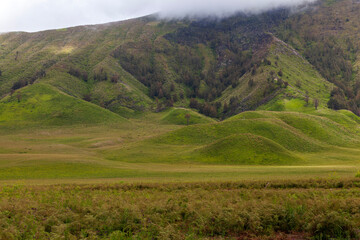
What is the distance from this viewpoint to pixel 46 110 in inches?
5920

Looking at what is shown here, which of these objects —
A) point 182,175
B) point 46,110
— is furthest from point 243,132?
point 46,110

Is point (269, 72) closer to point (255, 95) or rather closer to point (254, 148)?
point (255, 95)

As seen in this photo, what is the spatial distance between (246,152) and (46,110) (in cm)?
13710

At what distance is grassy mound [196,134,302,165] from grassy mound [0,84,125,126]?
10529cm

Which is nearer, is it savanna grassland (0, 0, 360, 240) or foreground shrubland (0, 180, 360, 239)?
foreground shrubland (0, 180, 360, 239)

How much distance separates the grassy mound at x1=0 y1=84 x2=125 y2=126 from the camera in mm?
140375

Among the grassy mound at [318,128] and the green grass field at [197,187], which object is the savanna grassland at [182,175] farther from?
the grassy mound at [318,128]

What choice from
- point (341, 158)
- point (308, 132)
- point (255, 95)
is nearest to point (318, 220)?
point (341, 158)

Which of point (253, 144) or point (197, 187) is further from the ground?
point (197, 187)

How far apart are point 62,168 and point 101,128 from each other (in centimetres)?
9163

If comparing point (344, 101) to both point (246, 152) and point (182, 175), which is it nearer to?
point (246, 152)

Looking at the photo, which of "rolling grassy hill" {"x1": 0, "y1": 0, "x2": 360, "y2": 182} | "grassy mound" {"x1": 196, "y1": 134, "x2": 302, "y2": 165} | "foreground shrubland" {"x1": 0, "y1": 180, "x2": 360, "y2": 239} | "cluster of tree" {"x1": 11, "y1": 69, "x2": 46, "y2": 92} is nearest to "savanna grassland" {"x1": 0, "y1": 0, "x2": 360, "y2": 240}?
"foreground shrubland" {"x1": 0, "y1": 180, "x2": 360, "y2": 239}

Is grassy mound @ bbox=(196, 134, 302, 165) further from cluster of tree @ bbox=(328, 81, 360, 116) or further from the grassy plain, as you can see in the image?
cluster of tree @ bbox=(328, 81, 360, 116)

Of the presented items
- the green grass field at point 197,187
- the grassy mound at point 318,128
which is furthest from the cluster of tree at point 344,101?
the green grass field at point 197,187
